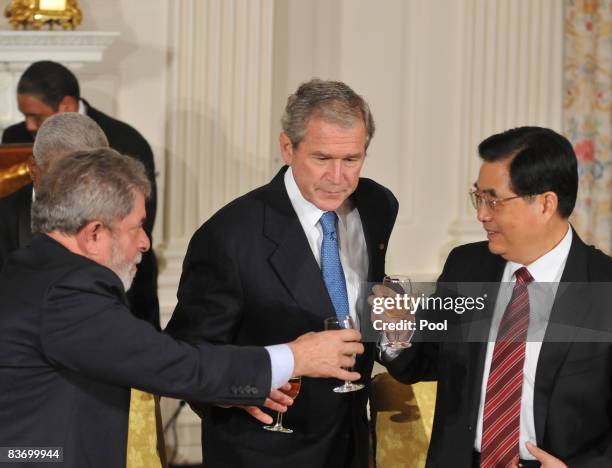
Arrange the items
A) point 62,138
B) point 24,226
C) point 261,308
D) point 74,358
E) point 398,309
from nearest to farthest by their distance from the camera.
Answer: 1. point 74,358
2. point 398,309
3. point 261,308
4. point 62,138
5. point 24,226

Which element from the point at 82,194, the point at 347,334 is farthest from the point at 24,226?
the point at 347,334

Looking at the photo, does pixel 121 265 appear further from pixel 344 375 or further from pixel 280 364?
pixel 344 375

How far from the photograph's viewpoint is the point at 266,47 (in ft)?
17.4

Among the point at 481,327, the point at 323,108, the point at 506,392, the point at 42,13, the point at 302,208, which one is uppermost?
the point at 42,13

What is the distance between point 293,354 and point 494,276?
1.96 ft

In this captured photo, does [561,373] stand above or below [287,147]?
below

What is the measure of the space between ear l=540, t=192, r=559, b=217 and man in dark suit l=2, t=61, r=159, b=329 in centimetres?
196

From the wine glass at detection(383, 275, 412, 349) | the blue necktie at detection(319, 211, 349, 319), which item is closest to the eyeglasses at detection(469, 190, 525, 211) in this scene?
the wine glass at detection(383, 275, 412, 349)

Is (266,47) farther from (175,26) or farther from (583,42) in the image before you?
(583,42)

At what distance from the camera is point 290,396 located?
8.93 feet

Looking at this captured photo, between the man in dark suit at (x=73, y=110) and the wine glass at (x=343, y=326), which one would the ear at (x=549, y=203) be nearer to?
the wine glass at (x=343, y=326)

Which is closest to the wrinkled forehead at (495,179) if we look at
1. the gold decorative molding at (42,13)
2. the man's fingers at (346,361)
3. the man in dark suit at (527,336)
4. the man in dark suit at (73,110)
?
the man in dark suit at (527,336)

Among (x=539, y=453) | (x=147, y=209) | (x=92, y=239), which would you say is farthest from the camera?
(x=147, y=209)

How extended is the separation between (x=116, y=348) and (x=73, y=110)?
245 cm
